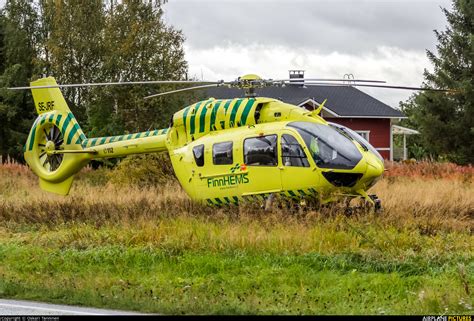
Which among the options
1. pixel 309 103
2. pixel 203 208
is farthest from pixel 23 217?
pixel 309 103

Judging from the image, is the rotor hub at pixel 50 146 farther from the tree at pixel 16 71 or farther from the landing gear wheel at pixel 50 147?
the tree at pixel 16 71

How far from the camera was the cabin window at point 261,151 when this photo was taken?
55.2 ft

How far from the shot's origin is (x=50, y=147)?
72.1 ft

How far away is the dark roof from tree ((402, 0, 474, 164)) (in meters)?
4.62

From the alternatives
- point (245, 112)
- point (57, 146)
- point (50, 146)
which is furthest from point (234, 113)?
point (50, 146)

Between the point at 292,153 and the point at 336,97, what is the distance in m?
34.4

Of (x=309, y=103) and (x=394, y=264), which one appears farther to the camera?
(x=309, y=103)

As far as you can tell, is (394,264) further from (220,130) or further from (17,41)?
(17,41)

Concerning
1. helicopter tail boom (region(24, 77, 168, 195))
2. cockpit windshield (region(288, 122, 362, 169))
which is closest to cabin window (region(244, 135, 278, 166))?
cockpit windshield (region(288, 122, 362, 169))

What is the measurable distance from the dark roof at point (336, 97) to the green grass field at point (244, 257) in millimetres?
28680

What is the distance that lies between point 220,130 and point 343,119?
3138 centimetres

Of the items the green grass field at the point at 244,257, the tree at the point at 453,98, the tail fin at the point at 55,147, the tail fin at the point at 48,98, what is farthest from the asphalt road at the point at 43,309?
the tree at the point at 453,98

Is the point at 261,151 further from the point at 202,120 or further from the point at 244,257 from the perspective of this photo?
the point at 244,257

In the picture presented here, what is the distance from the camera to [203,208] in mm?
17859
